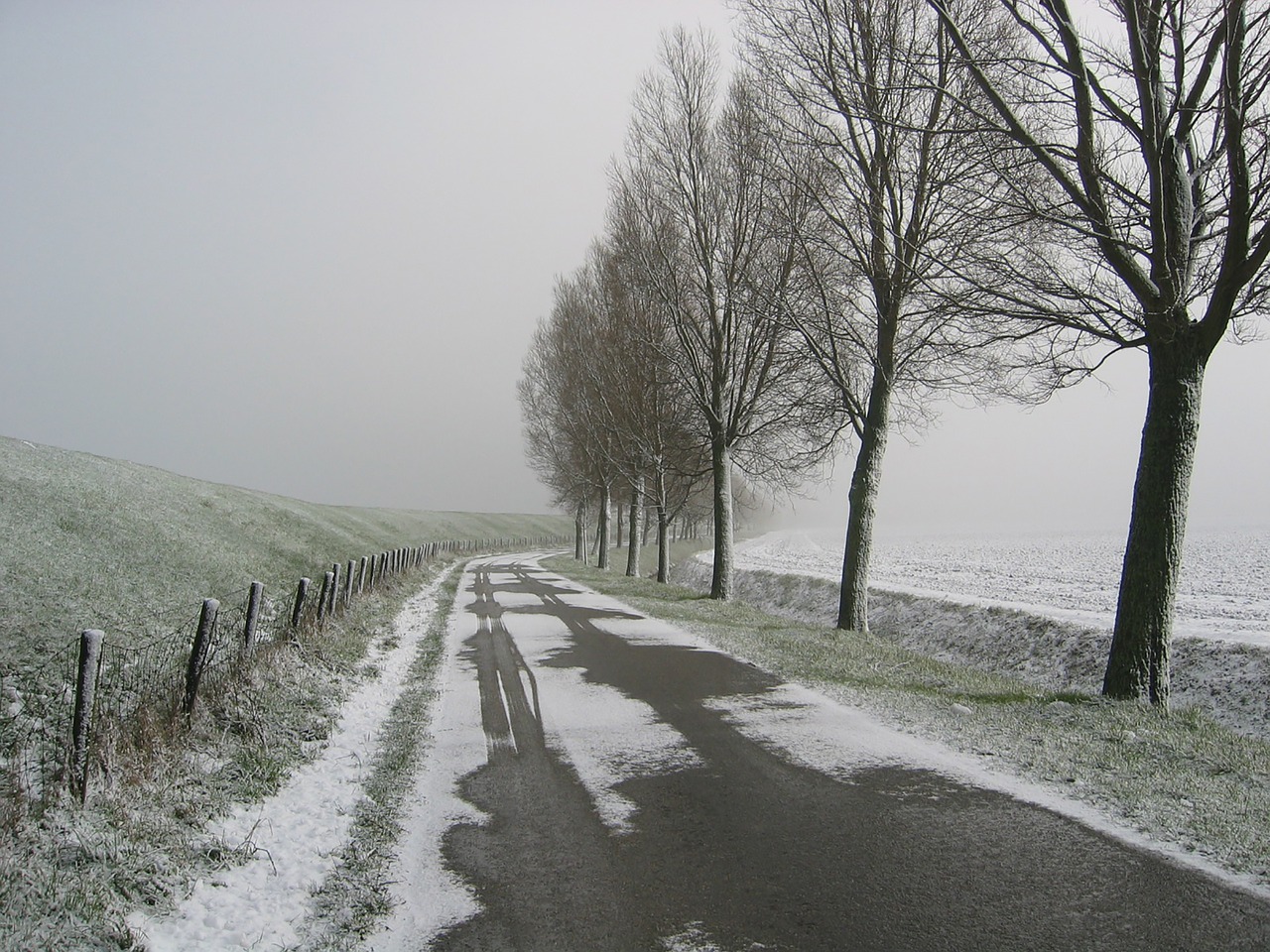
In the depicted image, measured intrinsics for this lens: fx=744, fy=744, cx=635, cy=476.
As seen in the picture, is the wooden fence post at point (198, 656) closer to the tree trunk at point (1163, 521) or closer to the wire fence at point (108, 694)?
the wire fence at point (108, 694)

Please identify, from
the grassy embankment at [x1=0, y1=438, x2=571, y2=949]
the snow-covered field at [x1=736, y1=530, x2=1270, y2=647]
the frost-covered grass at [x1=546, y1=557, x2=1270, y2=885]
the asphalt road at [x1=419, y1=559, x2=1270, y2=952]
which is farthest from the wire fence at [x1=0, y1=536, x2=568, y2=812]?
the snow-covered field at [x1=736, y1=530, x2=1270, y2=647]

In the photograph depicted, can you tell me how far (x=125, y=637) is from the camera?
1140 centimetres

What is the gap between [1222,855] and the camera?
4.22 m

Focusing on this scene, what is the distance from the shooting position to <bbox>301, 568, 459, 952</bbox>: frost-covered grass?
3.62 m

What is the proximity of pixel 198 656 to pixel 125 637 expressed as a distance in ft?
20.5

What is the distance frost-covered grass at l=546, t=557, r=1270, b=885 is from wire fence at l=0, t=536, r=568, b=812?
634cm

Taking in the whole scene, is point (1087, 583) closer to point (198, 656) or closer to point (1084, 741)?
point (1084, 741)

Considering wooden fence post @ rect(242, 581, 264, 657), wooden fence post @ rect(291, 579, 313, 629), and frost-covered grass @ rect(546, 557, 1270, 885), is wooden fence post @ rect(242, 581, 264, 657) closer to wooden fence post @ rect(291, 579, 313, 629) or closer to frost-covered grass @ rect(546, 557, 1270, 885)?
wooden fence post @ rect(291, 579, 313, 629)

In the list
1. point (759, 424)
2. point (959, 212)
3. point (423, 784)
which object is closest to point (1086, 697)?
point (959, 212)

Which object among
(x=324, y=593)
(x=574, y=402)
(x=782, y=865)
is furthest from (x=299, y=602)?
(x=574, y=402)

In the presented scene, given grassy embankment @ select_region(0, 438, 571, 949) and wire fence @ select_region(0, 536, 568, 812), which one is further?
wire fence @ select_region(0, 536, 568, 812)

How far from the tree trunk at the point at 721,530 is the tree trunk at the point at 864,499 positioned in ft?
16.1

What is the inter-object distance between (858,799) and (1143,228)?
23.4 ft

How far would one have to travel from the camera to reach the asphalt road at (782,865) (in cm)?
347
